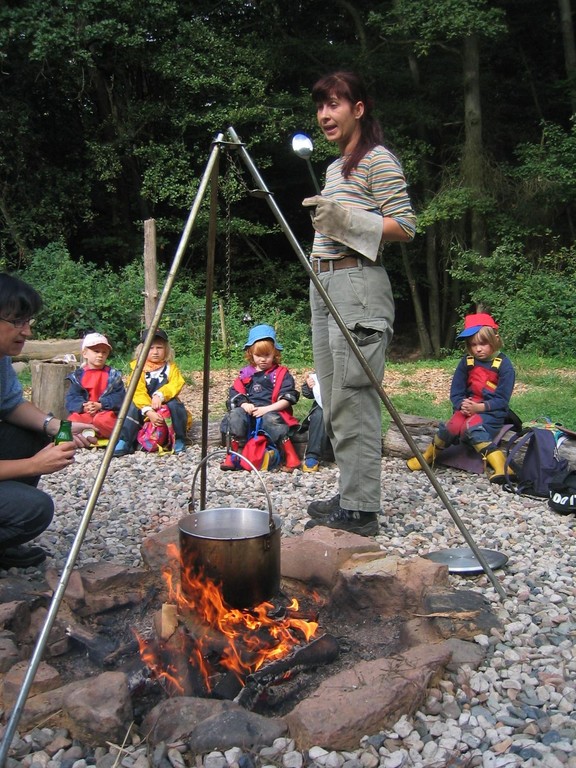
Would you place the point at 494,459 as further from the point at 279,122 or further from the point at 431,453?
the point at 279,122

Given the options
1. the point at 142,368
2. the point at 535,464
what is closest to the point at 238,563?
the point at 142,368

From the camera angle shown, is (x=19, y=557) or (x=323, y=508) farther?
(x=323, y=508)

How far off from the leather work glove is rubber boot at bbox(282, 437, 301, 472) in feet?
8.37

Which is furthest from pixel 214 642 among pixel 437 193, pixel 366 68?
pixel 366 68

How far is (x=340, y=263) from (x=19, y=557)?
195 centimetres

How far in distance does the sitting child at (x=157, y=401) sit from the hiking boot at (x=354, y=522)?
8.49ft

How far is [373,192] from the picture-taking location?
322cm

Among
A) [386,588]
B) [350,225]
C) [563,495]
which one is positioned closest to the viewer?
[386,588]

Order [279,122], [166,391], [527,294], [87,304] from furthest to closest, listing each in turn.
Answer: [279,122]
[527,294]
[87,304]
[166,391]

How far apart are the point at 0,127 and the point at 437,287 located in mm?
9572

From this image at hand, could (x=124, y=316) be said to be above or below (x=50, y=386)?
above

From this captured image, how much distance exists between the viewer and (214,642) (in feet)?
7.85

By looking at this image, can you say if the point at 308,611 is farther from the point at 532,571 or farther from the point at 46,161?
the point at 46,161

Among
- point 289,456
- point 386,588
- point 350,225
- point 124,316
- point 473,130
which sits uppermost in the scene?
point 473,130
